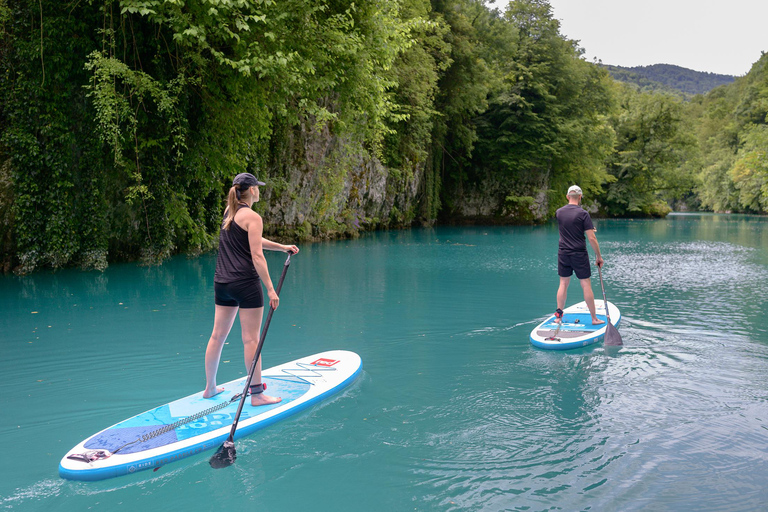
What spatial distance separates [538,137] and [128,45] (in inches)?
1250

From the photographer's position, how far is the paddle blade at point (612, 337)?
23.8ft

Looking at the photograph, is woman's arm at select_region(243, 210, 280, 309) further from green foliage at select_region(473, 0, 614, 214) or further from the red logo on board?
green foliage at select_region(473, 0, 614, 214)

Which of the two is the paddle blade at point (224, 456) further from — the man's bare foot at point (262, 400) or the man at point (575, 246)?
A: the man at point (575, 246)

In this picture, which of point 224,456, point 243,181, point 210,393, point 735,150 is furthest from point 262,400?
point 735,150

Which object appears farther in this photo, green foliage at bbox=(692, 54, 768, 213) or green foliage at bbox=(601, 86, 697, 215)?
green foliage at bbox=(601, 86, 697, 215)

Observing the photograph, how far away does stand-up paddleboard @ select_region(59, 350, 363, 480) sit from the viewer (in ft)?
12.8

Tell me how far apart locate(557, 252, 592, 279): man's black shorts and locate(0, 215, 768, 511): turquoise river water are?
1.07 meters

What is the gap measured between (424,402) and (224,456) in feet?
A: 6.27

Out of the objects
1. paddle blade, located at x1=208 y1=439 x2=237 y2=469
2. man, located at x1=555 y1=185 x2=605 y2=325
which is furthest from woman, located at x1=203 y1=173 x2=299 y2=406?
man, located at x1=555 y1=185 x2=605 y2=325

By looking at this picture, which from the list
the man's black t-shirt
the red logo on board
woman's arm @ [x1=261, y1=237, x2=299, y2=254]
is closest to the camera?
woman's arm @ [x1=261, y1=237, x2=299, y2=254]

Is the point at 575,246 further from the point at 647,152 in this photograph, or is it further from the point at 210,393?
the point at 647,152

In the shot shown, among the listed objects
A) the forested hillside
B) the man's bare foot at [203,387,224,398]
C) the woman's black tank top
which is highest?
the forested hillside

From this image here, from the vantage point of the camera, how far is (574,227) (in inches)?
308

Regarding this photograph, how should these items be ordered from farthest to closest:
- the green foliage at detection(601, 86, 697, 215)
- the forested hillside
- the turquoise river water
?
the green foliage at detection(601, 86, 697, 215) < the forested hillside < the turquoise river water
